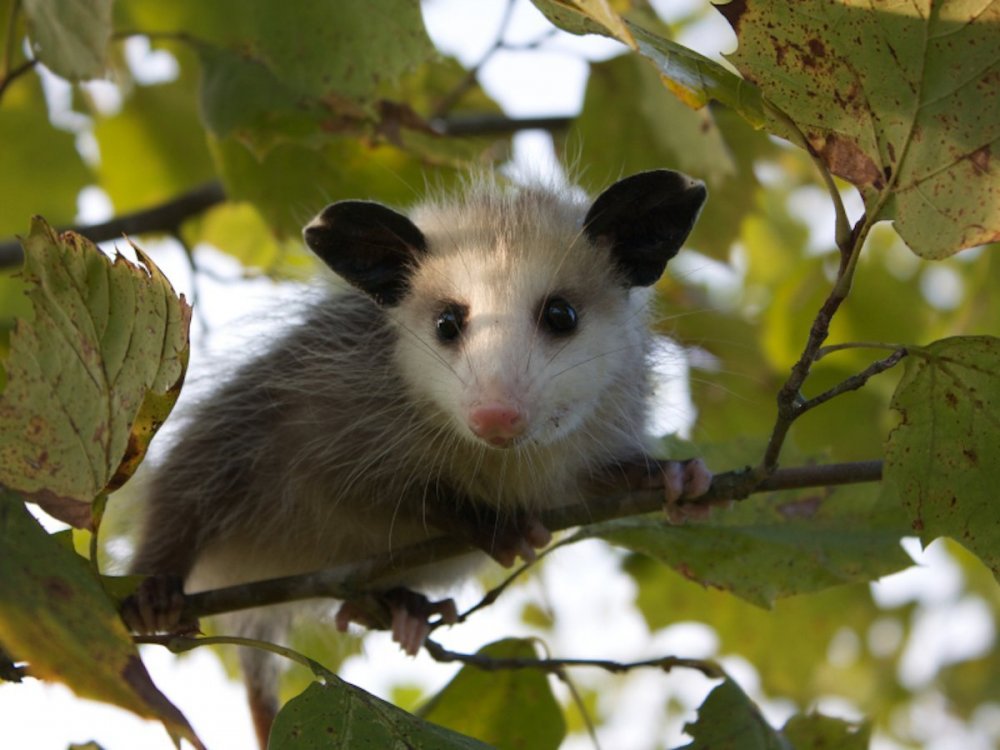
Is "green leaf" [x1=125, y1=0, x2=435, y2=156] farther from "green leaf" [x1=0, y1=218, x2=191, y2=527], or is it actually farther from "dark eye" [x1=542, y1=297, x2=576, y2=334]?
"green leaf" [x1=0, y1=218, x2=191, y2=527]

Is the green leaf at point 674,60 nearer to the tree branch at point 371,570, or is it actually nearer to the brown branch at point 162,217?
the tree branch at point 371,570

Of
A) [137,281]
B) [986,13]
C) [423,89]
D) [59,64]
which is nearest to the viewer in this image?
[986,13]

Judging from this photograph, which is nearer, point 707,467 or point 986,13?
point 986,13

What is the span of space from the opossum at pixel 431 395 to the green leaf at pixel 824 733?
419 mm

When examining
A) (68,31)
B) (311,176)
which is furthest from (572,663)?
(68,31)

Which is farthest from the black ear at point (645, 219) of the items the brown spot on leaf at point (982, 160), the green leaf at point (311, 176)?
the brown spot on leaf at point (982, 160)

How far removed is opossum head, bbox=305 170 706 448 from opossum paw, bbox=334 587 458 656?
0.36m

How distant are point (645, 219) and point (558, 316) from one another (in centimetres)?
24

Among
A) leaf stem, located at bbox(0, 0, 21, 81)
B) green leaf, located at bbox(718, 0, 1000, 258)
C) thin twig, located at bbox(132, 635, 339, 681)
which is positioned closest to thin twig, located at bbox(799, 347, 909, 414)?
green leaf, located at bbox(718, 0, 1000, 258)

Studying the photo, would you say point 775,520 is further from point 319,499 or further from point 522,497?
point 319,499

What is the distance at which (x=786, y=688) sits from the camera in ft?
11.2

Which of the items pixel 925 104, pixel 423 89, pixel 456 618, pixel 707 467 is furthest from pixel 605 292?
pixel 423 89

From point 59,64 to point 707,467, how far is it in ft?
4.08

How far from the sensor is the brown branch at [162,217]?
283 centimetres
